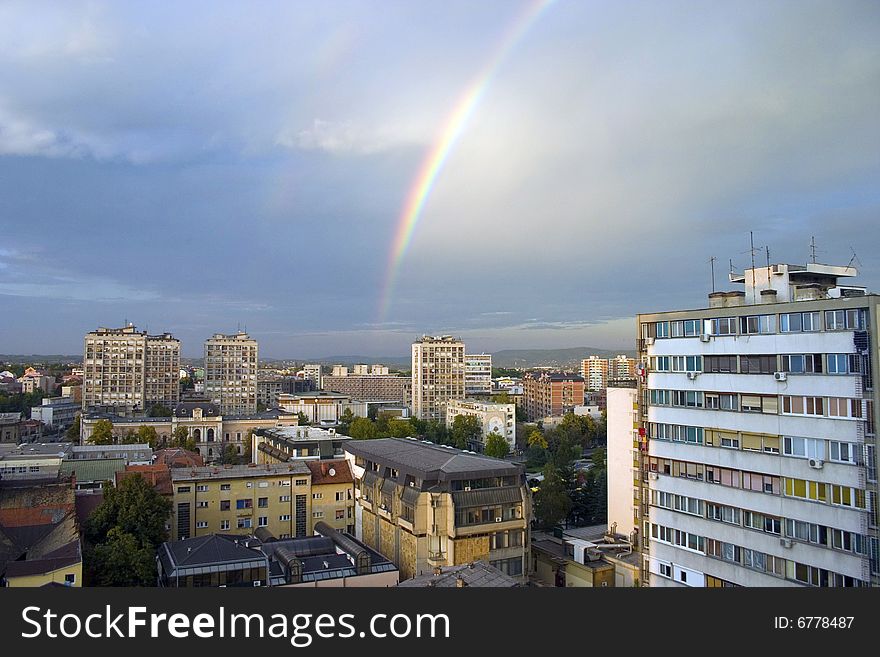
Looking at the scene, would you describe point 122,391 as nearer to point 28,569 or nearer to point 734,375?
point 28,569

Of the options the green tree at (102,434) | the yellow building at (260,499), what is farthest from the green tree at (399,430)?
the yellow building at (260,499)

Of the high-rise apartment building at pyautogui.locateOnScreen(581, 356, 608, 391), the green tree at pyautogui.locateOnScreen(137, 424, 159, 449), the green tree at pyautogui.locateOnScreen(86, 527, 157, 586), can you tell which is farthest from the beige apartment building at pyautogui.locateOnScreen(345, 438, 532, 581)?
the high-rise apartment building at pyautogui.locateOnScreen(581, 356, 608, 391)

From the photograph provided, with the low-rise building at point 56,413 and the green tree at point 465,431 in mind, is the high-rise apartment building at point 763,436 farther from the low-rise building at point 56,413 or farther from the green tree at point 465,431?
the low-rise building at point 56,413

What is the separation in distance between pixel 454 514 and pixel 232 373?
57.4 m

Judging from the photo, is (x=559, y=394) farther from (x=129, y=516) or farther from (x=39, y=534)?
(x=39, y=534)

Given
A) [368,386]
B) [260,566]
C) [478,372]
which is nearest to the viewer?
[260,566]

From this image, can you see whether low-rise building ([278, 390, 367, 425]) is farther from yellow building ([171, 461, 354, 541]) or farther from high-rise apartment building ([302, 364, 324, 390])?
high-rise apartment building ([302, 364, 324, 390])

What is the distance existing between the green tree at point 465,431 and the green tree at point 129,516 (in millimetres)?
33090

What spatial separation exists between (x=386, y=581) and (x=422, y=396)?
57142 millimetres

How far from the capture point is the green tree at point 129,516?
679 inches

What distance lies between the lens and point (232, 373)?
69.6 m

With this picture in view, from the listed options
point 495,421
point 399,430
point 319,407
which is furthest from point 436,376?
point 399,430
